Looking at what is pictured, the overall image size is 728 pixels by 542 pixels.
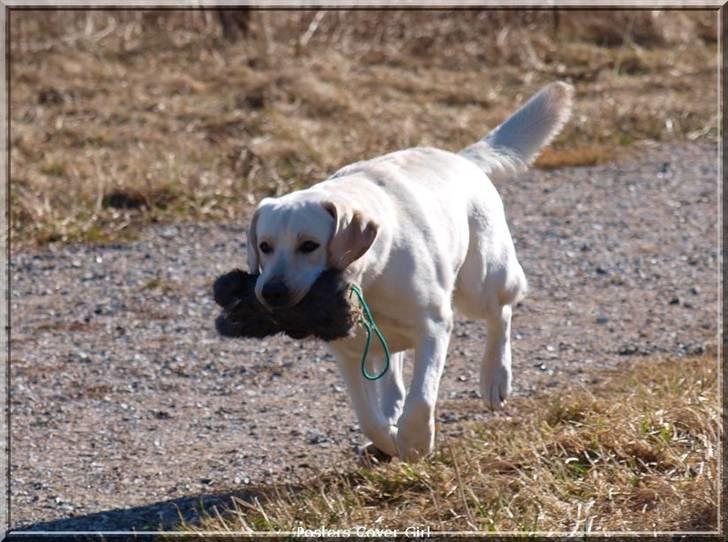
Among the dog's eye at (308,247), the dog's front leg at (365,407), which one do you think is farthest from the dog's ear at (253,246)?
the dog's front leg at (365,407)

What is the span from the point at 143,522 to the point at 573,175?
6.36 m

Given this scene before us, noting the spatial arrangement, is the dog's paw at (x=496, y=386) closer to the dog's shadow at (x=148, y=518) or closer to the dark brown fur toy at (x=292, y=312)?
the dog's shadow at (x=148, y=518)

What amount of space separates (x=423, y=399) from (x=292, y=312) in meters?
0.64

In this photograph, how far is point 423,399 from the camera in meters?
4.89

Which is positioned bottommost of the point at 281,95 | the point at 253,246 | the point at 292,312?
the point at 281,95

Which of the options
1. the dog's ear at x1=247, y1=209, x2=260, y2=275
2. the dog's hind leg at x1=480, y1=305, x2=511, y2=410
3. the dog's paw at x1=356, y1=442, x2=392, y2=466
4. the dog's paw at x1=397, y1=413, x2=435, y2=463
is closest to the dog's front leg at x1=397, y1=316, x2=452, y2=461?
the dog's paw at x1=397, y1=413, x2=435, y2=463

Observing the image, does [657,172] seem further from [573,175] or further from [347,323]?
[347,323]

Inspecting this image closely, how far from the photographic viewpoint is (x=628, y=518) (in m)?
4.36

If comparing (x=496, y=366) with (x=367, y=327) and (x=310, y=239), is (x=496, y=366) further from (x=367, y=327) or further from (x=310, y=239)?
(x=310, y=239)

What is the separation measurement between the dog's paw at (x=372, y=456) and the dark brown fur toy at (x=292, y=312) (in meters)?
0.81

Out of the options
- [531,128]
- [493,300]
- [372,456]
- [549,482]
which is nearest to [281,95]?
[531,128]

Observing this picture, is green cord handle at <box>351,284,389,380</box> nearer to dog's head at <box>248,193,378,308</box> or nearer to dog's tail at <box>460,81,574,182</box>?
dog's head at <box>248,193,378,308</box>

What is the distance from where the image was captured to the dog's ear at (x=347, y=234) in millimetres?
4586

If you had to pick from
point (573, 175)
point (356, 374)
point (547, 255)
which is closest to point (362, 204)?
point (356, 374)
